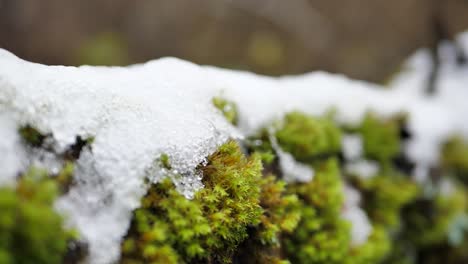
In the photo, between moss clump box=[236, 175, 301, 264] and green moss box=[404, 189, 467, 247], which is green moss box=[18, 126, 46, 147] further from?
green moss box=[404, 189, 467, 247]

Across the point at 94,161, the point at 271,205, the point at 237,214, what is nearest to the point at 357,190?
the point at 271,205

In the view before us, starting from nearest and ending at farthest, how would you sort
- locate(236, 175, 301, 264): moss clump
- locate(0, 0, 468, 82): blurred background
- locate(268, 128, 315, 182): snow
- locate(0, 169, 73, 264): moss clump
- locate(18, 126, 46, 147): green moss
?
locate(0, 169, 73, 264): moss clump → locate(18, 126, 46, 147): green moss → locate(236, 175, 301, 264): moss clump → locate(268, 128, 315, 182): snow → locate(0, 0, 468, 82): blurred background

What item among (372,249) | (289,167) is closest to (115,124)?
(289,167)

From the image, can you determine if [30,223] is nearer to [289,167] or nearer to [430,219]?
[289,167]

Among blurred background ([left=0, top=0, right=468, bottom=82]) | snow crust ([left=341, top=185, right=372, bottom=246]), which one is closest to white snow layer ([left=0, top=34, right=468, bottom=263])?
snow crust ([left=341, top=185, right=372, bottom=246])

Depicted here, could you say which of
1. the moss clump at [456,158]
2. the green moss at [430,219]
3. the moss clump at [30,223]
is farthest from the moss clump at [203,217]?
the moss clump at [456,158]

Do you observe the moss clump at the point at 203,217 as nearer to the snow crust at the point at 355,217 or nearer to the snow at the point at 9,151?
the snow at the point at 9,151
